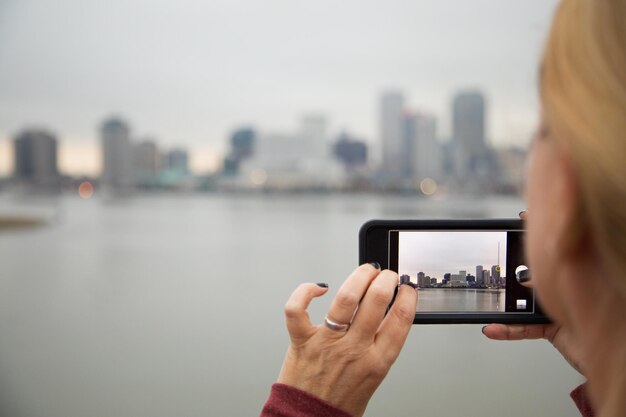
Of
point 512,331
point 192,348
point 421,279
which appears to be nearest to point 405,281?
point 421,279

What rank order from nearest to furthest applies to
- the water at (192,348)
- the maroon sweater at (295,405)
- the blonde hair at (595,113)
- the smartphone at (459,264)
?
the blonde hair at (595,113) < the maroon sweater at (295,405) < the smartphone at (459,264) < the water at (192,348)

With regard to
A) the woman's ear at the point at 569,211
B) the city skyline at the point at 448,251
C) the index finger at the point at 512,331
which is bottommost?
the index finger at the point at 512,331

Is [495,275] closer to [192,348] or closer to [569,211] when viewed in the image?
[569,211]

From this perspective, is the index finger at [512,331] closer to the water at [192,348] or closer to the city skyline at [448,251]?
the city skyline at [448,251]

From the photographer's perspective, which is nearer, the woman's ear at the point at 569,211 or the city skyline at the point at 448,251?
the woman's ear at the point at 569,211

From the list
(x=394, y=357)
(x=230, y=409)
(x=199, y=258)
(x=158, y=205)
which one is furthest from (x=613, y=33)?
(x=158, y=205)

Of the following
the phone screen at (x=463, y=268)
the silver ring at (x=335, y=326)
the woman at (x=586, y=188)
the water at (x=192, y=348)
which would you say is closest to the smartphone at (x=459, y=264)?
the phone screen at (x=463, y=268)

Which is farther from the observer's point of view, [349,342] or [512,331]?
[512,331]

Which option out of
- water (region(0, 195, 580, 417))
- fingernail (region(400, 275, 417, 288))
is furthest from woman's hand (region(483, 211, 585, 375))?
water (region(0, 195, 580, 417))
